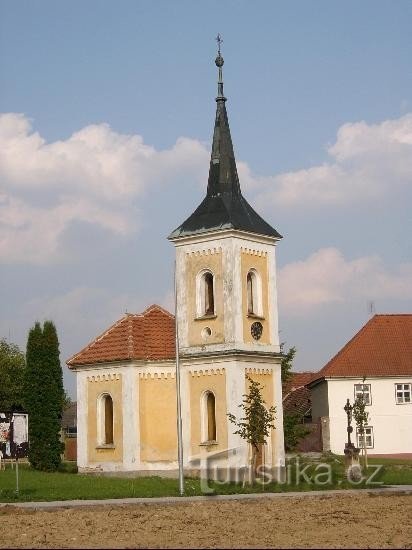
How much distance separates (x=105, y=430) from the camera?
39.1m

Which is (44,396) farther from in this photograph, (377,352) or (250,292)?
(377,352)

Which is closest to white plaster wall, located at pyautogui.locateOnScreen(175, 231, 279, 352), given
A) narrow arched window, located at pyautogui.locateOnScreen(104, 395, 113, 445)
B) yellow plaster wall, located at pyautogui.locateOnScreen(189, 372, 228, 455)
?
yellow plaster wall, located at pyautogui.locateOnScreen(189, 372, 228, 455)

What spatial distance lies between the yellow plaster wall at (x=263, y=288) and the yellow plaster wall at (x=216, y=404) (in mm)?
2122

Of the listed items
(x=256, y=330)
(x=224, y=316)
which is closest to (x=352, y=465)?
(x=256, y=330)

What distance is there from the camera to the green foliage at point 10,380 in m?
67.8

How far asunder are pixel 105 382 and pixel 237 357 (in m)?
6.07

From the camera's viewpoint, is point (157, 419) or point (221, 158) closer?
point (157, 419)

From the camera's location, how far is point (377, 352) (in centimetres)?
5672

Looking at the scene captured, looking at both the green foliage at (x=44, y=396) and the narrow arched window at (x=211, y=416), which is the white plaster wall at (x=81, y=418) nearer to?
the green foliage at (x=44, y=396)

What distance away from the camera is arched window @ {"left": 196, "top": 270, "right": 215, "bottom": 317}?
38.3 meters

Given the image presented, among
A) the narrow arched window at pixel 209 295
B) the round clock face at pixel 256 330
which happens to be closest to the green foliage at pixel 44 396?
the narrow arched window at pixel 209 295

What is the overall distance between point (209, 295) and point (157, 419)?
551 centimetres

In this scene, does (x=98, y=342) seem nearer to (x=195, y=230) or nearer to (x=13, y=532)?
(x=195, y=230)

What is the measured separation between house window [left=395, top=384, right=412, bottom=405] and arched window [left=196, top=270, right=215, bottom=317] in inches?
829
